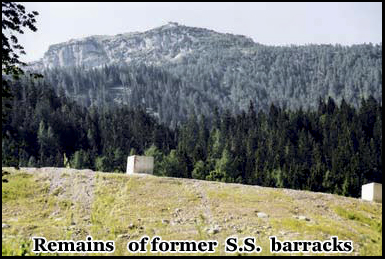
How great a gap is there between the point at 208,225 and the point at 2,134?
11113mm

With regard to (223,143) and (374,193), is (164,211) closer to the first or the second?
(374,193)

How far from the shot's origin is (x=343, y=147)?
12962 cm

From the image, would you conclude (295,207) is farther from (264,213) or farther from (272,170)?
(272,170)

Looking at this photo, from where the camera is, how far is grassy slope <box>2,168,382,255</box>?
85.4 feet

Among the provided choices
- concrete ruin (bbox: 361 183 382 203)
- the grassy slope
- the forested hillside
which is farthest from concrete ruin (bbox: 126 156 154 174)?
the forested hillside

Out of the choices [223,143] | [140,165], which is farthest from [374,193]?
[223,143]

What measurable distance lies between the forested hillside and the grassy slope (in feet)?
219

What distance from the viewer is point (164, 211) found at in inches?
1172

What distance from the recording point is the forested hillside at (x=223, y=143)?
112 meters

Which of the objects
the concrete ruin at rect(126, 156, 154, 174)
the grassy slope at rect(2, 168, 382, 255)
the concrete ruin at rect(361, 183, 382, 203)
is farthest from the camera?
the concrete ruin at rect(126, 156, 154, 174)

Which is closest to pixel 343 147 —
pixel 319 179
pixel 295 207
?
pixel 319 179

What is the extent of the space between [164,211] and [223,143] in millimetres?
114121

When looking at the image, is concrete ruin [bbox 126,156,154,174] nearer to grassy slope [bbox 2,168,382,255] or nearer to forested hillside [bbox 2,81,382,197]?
grassy slope [bbox 2,168,382,255]

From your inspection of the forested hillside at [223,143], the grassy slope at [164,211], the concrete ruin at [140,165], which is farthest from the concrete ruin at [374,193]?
the forested hillside at [223,143]
